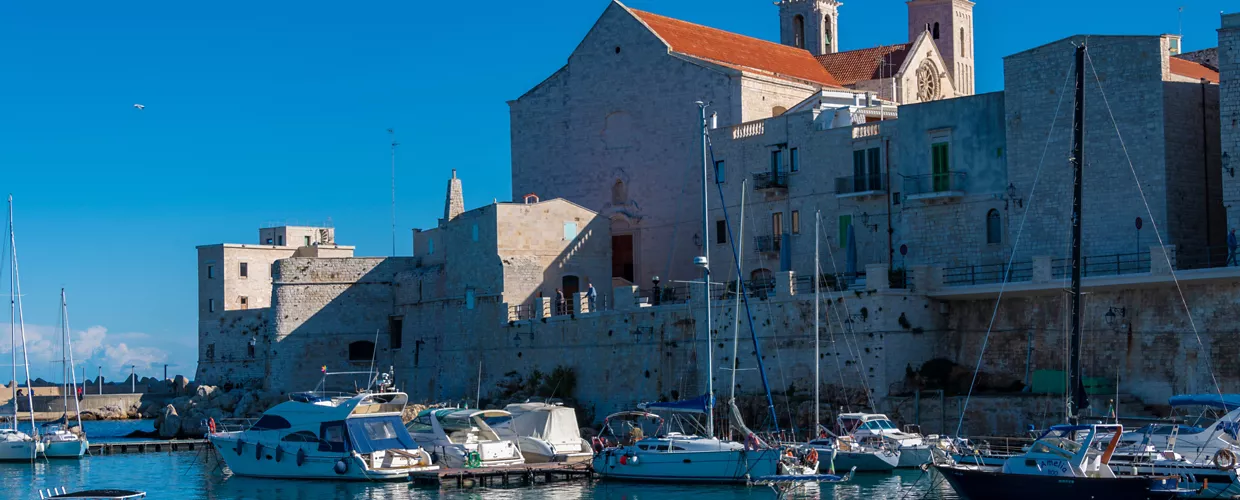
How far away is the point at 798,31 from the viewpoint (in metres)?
71.1

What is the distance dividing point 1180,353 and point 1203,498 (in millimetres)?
8942

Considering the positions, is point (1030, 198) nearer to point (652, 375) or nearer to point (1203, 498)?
point (652, 375)

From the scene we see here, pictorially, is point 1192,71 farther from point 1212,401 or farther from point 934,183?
point 1212,401

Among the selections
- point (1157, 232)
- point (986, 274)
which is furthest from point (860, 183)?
point (1157, 232)

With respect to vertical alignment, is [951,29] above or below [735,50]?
above

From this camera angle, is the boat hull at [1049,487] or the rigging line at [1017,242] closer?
the boat hull at [1049,487]

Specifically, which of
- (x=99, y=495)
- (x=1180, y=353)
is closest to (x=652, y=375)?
(x=1180, y=353)

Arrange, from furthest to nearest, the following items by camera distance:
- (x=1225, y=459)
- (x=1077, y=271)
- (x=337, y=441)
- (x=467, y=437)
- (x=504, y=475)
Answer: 1. (x=467, y=437)
2. (x=337, y=441)
3. (x=504, y=475)
4. (x=1077, y=271)
5. (x=1225, y=459)

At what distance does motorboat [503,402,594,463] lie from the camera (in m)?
39.2

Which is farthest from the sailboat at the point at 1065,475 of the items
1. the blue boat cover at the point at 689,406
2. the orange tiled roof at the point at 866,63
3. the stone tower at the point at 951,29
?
the stone tower at the point at 951,29

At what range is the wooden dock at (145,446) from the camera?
5000cm

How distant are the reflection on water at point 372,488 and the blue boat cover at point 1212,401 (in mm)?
4724

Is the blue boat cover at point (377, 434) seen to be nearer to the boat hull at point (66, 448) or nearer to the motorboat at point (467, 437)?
the motorboat at point (467, 437)

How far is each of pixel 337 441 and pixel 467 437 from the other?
3.11 m
